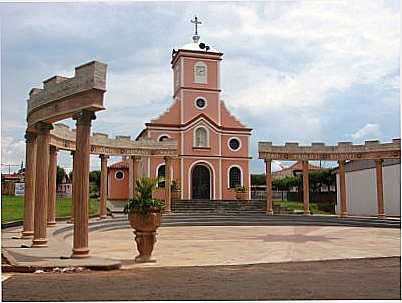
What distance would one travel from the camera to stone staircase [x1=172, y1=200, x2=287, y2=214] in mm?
31411

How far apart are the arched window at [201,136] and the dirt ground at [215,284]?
88.6 feet

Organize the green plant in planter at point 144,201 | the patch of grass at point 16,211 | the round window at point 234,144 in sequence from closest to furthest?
1. the green plant in planter at point 144,201
2. the patch of grass at point 16,211
3. the round window at point 234,144

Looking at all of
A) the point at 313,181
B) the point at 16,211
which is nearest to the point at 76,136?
the point at 16,211

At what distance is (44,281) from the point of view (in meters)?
8.65

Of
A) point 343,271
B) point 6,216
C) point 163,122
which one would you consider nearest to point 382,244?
point 343,271

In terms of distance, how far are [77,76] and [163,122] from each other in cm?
2588

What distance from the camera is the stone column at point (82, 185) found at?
451 inches

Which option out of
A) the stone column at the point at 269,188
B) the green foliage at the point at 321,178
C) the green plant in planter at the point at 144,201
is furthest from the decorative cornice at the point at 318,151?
the green plant in planter at the point at 144,201

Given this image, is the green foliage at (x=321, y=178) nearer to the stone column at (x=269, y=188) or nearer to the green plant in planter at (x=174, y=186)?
the green plant in planter at (x=174, y=186)

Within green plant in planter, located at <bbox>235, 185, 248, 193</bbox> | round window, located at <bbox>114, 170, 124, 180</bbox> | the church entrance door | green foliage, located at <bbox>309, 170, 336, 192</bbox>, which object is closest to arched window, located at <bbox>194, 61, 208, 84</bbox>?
the church entrance door

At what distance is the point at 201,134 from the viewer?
1495 inches

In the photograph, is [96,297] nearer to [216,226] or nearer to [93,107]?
[93,107]

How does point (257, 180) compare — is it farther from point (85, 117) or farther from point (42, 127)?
point (85, 117)

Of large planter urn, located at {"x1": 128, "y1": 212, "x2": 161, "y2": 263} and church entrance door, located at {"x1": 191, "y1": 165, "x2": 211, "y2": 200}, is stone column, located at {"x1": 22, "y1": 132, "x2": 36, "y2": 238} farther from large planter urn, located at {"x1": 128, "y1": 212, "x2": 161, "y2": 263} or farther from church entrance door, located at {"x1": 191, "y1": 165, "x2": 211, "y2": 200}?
church entrance door, located at {"x1": 191, "y1": 165, "x2": 211, "y2": 200}
